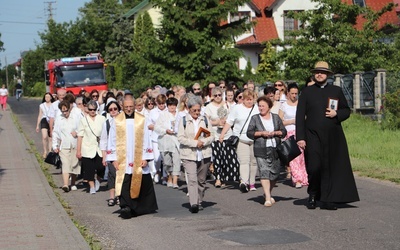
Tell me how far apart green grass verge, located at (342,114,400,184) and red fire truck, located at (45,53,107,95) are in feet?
46.6

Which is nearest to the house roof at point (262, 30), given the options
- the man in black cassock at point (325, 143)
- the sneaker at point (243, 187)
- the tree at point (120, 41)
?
the tree at point (120, 41)

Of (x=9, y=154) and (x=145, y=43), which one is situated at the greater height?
(x=145, y=43)

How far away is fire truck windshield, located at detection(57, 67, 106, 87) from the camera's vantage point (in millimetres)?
39688

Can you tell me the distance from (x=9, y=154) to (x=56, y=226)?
14.0m

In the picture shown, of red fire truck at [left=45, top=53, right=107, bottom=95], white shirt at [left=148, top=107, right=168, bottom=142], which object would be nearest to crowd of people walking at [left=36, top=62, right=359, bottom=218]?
white shirt at [left=148, top=107, right=168, bottom=142]

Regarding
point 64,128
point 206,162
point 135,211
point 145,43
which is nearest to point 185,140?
point 206,162

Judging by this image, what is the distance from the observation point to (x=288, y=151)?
12.9 meters

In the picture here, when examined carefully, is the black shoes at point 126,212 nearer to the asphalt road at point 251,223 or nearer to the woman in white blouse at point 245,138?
the asphalt road at point 251,223

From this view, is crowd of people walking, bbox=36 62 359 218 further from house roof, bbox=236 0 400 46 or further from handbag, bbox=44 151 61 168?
house roof, bbox=236 0 400 46

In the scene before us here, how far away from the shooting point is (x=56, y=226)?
442 inches

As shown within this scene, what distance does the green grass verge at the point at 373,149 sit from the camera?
1675 centimetres

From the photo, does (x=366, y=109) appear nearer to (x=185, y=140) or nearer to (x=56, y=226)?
(x=185, y=140)

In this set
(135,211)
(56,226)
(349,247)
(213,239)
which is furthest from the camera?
(135,211)

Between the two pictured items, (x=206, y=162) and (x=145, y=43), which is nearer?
(x=206, y=162)
